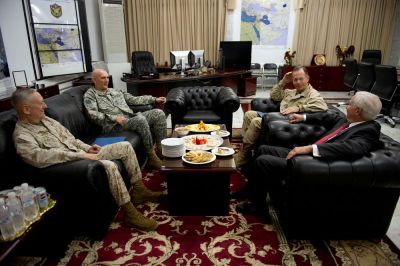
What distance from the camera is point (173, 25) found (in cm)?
680

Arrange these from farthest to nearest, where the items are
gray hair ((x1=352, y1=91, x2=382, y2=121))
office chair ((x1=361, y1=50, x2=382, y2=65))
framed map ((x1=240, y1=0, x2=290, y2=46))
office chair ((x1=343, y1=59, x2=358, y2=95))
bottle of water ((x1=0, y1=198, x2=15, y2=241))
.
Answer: framed map ((x1=240, y1=0, x2=290, y2=46))
office chair ((x1=361, y1=50, x2=382, y2=65))
office chair ((x1=343, y1=59, x2=358, y2=95))
gray hair ((x1=352, y1=91, x2=382, y2=121))
bottle of water ((x1=0, y1=198, x2=15, y2=241))

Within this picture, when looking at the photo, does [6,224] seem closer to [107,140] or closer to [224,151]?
[107,140]

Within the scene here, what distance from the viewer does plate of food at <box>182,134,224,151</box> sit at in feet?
7.48

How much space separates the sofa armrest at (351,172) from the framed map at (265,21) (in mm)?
6238

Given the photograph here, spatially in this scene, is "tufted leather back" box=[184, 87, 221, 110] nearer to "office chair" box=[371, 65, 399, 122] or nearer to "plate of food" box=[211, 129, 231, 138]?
"plate of food" box=[211, 129, 231, 138]

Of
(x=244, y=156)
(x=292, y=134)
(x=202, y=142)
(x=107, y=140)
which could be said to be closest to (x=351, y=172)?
(x=292, y=134)

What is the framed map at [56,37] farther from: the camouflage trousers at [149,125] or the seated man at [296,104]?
the seated man at [296,104]

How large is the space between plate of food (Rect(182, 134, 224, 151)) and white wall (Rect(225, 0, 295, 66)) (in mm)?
5309

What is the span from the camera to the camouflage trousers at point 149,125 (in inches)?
109

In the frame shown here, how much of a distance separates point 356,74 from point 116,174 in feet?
17.6

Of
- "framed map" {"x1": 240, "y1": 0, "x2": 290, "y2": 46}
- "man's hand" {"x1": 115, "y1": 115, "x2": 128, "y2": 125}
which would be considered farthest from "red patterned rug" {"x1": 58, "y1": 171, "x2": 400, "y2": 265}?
"framed map" {"x1": 240, "y1": 0, "x2": 290, "y2": 46}

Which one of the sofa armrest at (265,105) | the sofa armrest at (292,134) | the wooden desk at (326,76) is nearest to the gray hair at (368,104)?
the sofa armrest at (292,134)

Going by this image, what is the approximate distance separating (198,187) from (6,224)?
121cm

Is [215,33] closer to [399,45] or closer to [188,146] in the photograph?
[399,45]
